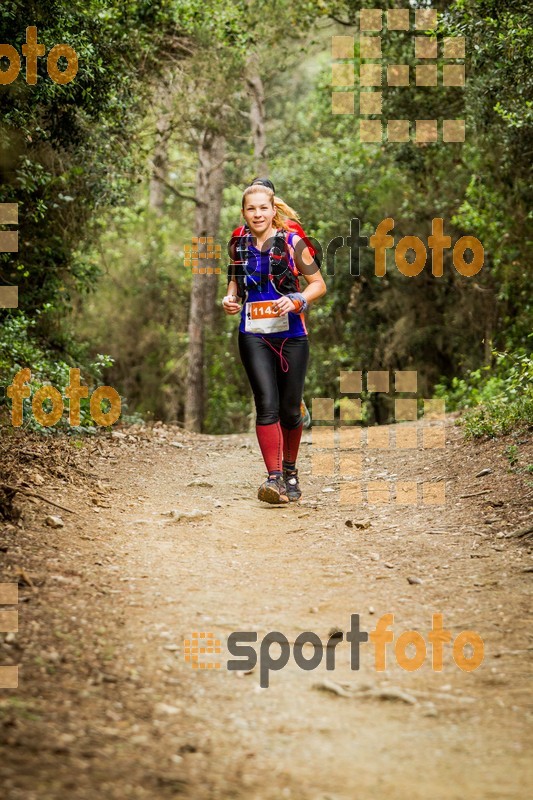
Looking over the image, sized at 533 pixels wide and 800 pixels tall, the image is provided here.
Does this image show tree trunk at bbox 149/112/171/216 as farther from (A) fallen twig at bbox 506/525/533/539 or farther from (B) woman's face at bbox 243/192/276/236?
(A) fallen twig at bbox 506/525/533/539

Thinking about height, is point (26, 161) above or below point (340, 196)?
below

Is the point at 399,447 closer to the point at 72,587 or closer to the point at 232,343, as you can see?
the point at 72,587

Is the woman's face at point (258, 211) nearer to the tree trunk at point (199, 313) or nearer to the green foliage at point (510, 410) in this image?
the green foliage at point (510, 410)

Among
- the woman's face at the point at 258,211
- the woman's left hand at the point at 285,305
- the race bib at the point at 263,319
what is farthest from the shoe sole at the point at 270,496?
the woman's face at the point at 258,211

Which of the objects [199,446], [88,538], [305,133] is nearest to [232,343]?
[305,133]

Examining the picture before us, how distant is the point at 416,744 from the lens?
2.94 meters

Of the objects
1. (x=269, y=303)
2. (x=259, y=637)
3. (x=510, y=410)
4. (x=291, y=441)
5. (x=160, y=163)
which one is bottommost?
(x=259, y=637)

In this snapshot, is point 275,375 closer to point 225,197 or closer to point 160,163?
point 160,163

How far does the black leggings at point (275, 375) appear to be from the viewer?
6812mm

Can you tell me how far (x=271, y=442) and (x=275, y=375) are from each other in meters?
0.54

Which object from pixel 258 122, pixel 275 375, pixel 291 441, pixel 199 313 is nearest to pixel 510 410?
pixel 291 441

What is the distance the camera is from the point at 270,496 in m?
6.85

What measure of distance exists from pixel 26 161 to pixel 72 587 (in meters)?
6.57

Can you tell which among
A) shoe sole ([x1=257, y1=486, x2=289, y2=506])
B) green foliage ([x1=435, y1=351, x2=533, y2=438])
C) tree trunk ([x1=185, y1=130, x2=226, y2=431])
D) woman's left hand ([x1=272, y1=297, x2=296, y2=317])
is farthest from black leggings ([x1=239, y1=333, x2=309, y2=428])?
tree trunk ([x1=185, y1=130, x2=226, y2=431])
